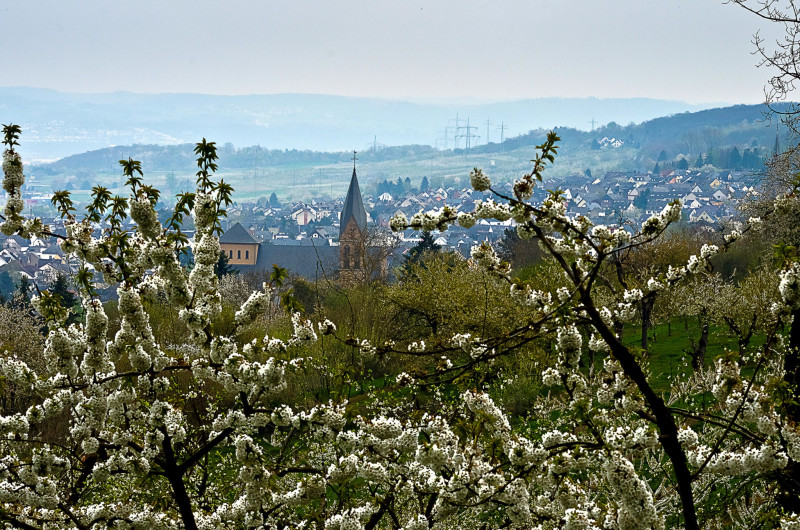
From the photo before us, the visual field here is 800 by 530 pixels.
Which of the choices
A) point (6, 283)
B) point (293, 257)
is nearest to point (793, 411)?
point (293, 257)

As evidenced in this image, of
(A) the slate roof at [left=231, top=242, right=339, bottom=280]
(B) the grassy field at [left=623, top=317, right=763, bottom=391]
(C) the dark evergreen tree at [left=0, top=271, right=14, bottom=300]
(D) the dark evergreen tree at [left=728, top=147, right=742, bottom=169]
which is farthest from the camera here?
(D) the dark evergreen tree at [left=728, top=147, right=742, bottom=169]

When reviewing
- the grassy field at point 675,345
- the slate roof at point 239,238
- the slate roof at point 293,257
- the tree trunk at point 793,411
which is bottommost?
the slate roof at point 293,257

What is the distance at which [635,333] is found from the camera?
93.2ft

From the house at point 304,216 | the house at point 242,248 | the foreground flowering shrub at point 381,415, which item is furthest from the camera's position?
the house at point 304,216

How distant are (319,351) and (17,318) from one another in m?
16.8

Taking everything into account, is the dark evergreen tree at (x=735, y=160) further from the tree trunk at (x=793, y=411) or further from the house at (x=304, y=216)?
the tree trunk at (x=793, y=411)

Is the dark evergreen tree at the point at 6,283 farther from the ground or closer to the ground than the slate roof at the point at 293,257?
closer to the ground

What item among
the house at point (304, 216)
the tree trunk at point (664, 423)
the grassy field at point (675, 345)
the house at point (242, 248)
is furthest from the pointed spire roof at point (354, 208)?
the house at point (304, 216)

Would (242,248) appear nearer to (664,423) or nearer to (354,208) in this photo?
(354,208)

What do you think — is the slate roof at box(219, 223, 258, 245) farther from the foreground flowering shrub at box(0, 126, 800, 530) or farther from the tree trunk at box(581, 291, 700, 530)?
the tree trunk at box(581, 291, 700, 530)

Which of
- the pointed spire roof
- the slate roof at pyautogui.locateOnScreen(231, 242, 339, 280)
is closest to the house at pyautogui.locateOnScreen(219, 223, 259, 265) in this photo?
the slate roof at pyautogui.locateOnScreen(231, 242, 339, 280)

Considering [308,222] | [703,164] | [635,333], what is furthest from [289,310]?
[703,164]

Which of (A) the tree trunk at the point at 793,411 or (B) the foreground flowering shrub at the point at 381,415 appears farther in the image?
(A) the tree trunk at the point at 793,411

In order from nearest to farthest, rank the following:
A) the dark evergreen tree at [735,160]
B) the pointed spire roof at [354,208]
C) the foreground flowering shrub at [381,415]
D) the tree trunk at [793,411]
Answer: the foreground flowering shrub at [381,415] < the tree trunk at [793,411] < the pointed spire roof at [354,208] < the dark evergreen tree at [735,160]
